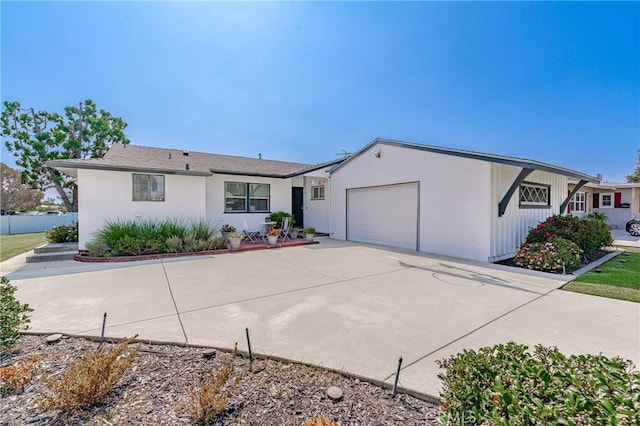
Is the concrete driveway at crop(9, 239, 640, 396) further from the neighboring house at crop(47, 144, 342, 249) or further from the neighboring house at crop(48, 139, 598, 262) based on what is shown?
the neighboring house at crop(47, 144, 342, 249)

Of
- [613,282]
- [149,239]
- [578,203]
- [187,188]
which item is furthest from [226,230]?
[578,203]

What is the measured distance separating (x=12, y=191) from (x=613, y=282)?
139ft

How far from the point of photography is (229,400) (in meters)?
2.15

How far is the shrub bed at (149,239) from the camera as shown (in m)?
8.30

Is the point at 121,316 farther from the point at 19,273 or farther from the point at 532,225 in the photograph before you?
the point at 532,225

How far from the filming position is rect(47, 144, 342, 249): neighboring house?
8844 mm

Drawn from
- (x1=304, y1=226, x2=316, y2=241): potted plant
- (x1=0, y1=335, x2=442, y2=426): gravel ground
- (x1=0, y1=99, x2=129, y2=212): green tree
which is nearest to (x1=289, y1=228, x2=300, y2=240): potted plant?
(x1=304, y1=226, x2=316, y2=241): potted plant

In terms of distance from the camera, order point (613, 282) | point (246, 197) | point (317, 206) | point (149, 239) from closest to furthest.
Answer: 1. point (613, 282)
2. point (149, 239)
3. point (246, 197)
4. point (317, 206)

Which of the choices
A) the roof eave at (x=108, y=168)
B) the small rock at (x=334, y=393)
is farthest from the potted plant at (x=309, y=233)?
the small rock at (x=334, y=393)

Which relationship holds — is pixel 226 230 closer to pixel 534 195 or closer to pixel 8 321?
pixel 8 321

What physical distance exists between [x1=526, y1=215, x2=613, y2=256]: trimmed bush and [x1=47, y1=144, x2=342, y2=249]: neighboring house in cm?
823

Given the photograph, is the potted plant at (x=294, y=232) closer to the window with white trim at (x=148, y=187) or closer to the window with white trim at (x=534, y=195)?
the window with white trim at (x=148, y=187)

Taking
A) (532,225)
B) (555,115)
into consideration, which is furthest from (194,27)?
(555,115)

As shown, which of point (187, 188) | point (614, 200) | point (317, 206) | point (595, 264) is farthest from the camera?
point (614, 200)
